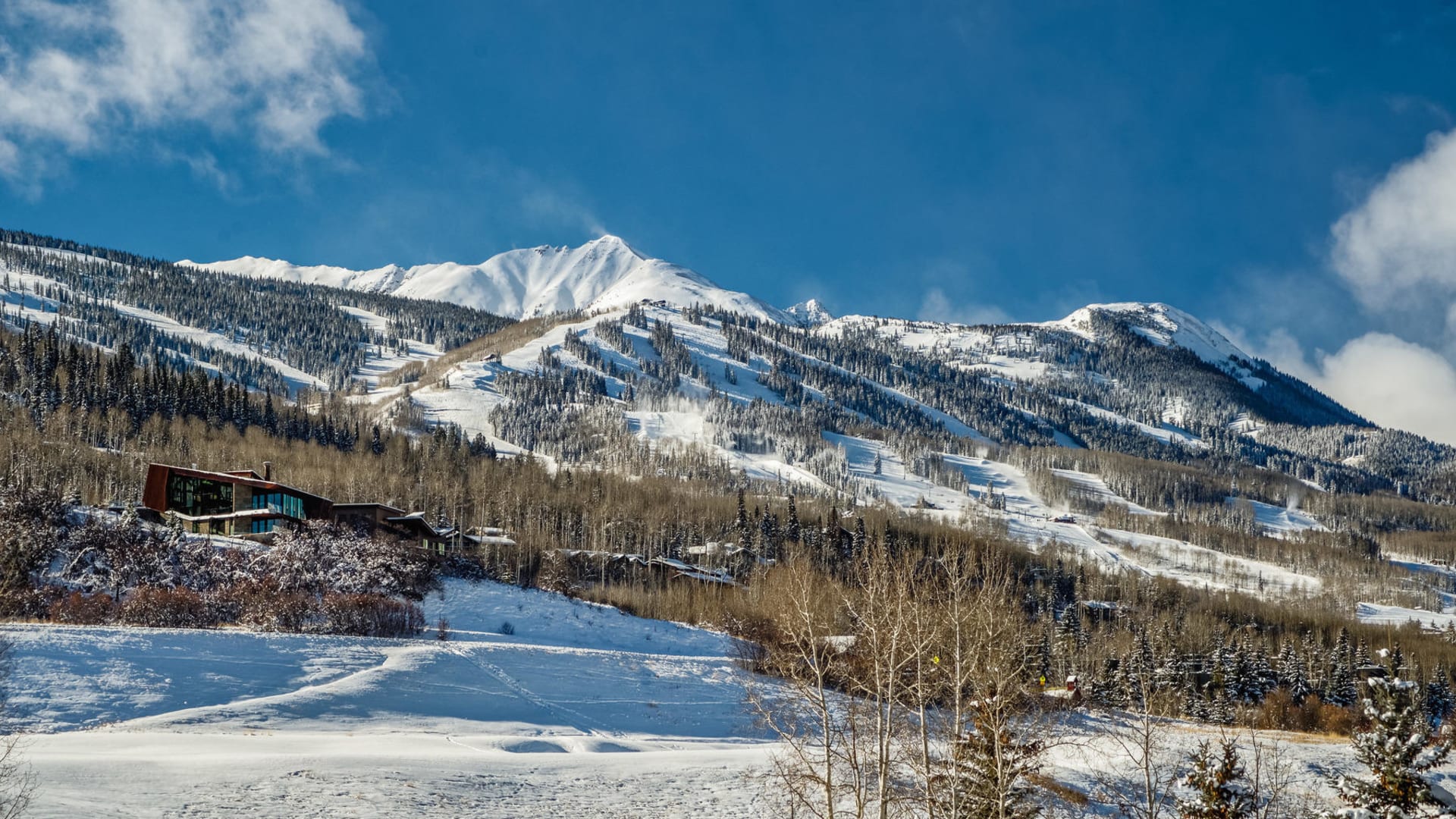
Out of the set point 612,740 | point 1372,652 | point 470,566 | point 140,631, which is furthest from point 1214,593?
point 140,631

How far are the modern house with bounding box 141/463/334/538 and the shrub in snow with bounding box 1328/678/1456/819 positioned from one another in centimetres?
7715

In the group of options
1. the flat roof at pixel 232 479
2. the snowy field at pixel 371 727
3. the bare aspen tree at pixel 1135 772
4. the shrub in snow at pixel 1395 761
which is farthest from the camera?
the flat roof at pixel 232 479

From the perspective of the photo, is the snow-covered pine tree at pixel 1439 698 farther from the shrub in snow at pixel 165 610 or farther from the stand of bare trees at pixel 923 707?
the shrub in snow at pixel 165 610

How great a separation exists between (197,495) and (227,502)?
12.2ft

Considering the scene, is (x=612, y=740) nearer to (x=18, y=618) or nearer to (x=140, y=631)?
(x=140, y=631)

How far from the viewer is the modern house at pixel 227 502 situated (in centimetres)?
7788

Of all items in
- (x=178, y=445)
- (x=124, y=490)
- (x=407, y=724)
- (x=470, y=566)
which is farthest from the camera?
(x=178, y=445)

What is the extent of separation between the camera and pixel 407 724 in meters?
34.0

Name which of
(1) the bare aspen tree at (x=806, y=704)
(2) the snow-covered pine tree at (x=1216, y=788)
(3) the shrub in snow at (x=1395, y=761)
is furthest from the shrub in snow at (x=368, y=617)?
(3) the shrub in snow at (x=1395, y=761)

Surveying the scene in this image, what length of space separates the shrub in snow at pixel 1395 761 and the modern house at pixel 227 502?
77.2 meters

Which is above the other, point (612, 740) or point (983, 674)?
point (983, 674)

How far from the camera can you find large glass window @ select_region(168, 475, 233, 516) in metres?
83.4

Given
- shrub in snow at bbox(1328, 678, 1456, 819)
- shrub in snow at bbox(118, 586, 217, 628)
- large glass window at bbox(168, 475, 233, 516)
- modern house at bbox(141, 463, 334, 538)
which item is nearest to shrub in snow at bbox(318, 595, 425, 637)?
shrub in snow at bbox(118, 586, 217, 628)

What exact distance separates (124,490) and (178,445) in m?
21.4
